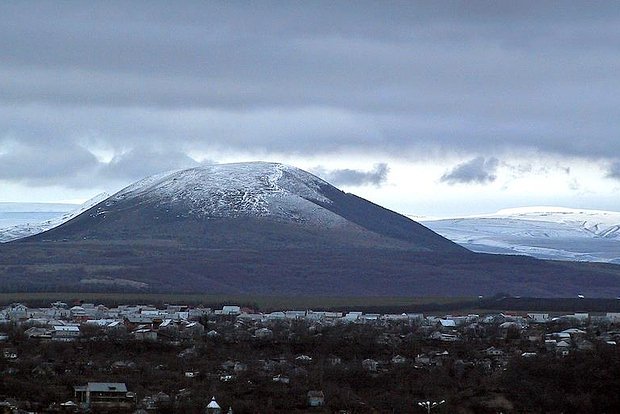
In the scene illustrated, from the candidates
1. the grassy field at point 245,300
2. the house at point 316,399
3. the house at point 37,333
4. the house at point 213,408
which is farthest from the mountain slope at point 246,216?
the house at point 213,408

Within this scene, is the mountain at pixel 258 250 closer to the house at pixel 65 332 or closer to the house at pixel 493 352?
the house at pixel 65 332

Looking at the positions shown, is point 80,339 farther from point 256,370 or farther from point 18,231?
point 18,231

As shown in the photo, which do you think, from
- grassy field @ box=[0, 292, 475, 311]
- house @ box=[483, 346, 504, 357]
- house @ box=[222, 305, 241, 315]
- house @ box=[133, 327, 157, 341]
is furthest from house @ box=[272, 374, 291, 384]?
grassy field @ box=[0, 292, 475, 311]

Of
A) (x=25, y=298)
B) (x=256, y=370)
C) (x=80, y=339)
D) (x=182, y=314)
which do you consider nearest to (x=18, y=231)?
(x=25, y=298)

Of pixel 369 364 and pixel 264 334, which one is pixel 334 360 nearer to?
pixel 369 364

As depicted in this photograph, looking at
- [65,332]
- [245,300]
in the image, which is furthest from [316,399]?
[245,300]
